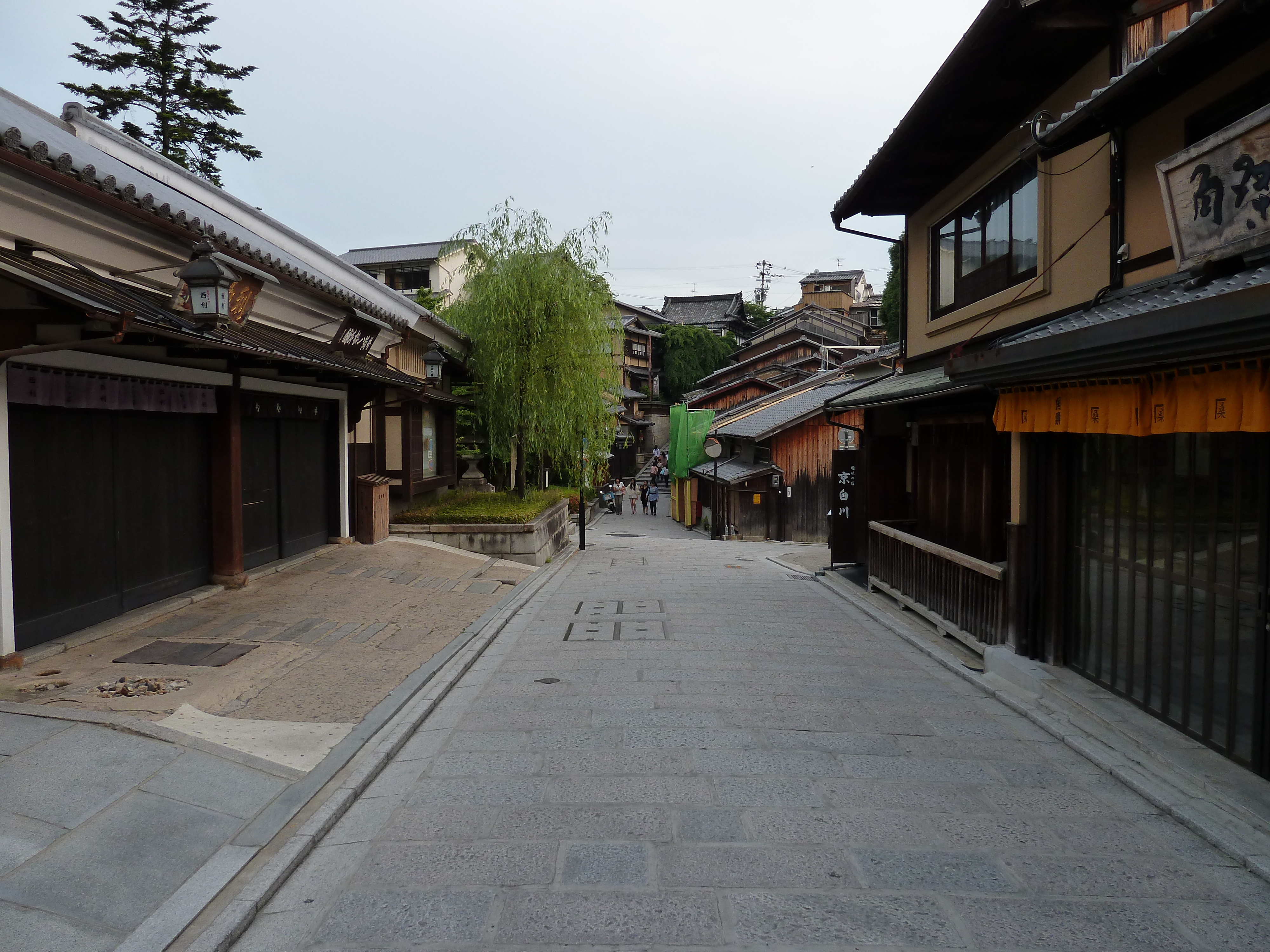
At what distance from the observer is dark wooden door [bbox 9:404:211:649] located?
26.3ft

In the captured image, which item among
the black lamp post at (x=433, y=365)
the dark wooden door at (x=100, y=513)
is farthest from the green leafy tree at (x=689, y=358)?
the dark wooden door at (x=100, y=513)

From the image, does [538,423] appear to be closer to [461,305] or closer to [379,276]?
[461,305]

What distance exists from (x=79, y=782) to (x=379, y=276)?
Answer: 4020cm

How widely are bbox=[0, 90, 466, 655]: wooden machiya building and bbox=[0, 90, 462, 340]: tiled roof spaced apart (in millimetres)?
42

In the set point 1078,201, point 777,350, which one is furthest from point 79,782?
point 777,350

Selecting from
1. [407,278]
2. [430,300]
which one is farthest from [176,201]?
[407,278]

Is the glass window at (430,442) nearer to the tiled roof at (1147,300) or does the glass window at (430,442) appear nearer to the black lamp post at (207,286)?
the black lamp post at (207,286)

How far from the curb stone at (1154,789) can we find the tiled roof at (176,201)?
9.90 meters

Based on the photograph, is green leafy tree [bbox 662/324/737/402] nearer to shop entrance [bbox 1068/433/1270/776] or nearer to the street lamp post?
the street lamp post

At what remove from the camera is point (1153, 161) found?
741 centimetres

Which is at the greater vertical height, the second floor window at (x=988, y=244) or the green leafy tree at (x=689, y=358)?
the green leafy tree at (x=689, y=358)

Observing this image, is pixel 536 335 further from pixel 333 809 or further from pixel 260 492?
→ pixel 333 809

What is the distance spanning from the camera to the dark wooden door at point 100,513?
8031 millimetres

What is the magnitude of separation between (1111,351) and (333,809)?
6352 millimetres
